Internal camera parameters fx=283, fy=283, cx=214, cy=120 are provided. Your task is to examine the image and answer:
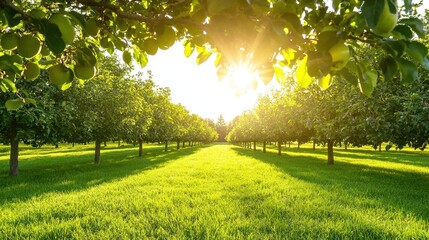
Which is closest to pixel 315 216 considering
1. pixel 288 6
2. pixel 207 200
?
pixel 207 200

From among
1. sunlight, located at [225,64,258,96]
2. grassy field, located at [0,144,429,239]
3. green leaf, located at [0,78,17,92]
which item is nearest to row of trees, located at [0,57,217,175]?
grassy field, located at [0,144,429,239]

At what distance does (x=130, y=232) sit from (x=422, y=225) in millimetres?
5744

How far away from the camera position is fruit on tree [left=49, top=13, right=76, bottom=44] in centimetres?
98

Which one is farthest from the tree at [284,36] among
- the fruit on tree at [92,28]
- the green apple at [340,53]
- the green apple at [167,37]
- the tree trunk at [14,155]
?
the tree trunk at [14,155]

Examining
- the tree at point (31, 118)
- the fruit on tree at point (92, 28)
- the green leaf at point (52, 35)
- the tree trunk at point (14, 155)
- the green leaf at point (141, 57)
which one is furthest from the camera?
the tree trunk at point (14, 155)

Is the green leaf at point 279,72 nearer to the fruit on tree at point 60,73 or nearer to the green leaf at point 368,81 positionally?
the green leaf at point 368,81

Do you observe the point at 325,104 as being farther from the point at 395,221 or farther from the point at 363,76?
the point at 363,76

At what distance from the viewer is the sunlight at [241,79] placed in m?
1.27

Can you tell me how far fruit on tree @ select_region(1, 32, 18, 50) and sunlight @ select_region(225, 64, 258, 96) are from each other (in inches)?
40.0

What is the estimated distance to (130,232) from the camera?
206 inches

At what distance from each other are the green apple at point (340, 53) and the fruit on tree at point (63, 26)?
0.92m

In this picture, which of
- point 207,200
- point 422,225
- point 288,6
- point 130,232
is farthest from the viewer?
point 207,200

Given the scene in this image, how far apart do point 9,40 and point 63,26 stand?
0.52 meters

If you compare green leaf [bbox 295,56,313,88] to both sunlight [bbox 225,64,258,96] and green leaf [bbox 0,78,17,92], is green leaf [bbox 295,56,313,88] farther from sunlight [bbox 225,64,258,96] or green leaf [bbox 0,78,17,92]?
green leaf [bbox 0,78,17,92]
